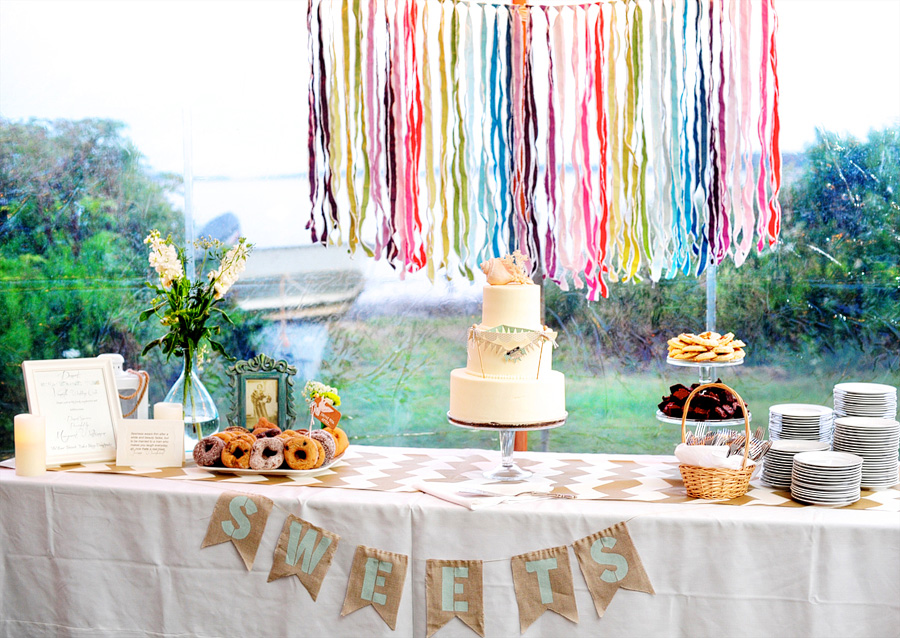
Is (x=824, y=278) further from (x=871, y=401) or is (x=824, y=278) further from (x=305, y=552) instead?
(x=305, y=552)

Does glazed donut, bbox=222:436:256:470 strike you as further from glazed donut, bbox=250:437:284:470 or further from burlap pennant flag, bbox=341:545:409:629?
burlap pennant flag, bbox=341:545:409:629

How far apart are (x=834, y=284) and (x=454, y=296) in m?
1.62

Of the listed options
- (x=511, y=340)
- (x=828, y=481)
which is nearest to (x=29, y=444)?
(x=511, y=340)

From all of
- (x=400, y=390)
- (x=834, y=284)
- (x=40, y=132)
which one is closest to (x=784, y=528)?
(x=834, y=284)

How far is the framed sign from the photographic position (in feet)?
7.79

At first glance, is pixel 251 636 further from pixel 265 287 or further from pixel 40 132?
pixel 40 132

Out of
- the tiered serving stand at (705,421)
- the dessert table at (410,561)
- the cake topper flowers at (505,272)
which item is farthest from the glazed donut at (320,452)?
the tiered serving stand at (705,421)

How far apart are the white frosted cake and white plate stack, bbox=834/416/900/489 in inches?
29.1

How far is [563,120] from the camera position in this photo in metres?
2.47

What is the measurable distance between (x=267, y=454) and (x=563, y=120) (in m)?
1.33

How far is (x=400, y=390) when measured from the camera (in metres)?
3.70

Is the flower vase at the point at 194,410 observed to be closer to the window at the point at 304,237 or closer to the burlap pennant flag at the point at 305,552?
the burlap pennant flag at the point at 305,552

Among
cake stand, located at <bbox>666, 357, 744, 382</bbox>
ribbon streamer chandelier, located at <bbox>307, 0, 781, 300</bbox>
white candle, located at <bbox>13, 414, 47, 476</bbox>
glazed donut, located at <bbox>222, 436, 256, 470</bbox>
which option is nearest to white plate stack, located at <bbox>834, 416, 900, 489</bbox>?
cake stand, located at <bbox>666, 357, 744, 382</bbox>

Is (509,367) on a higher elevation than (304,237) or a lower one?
lower
